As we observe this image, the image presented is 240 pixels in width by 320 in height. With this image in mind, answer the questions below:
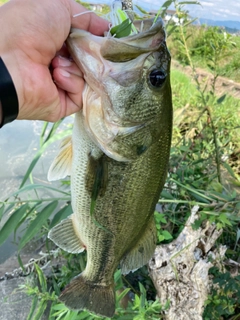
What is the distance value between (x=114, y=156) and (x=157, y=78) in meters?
0.30

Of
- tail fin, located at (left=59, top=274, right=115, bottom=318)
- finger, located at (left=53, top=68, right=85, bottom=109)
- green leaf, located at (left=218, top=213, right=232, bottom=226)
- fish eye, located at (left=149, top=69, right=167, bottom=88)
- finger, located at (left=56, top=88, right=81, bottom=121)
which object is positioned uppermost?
fish eye, located at (left=149, top=69, right=167, bottom=88)

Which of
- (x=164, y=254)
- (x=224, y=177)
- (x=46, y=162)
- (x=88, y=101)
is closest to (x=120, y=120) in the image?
(x=88, y=101)

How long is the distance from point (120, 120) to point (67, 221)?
54 cm

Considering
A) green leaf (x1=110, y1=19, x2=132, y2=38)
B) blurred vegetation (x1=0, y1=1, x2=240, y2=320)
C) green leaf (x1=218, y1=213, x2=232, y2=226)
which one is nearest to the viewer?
green leaf (x1=110, y1=19, x2=132, y2=38)

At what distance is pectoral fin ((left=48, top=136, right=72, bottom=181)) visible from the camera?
4.49 ft

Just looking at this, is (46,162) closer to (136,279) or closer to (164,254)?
(136,279)

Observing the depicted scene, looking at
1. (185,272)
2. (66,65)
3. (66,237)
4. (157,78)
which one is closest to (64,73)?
(66,65)

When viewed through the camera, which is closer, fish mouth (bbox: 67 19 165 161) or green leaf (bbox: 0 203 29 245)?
fish mouth (bbox: 67 19 165 161)

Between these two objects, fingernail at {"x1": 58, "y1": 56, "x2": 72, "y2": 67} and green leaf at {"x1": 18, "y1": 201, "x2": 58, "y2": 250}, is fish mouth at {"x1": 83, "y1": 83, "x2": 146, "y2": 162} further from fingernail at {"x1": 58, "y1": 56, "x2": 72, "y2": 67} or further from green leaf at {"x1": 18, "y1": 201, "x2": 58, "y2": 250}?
green leaf at {"x1": 18, "y1": 201, "x2": 58, "y2": 250}

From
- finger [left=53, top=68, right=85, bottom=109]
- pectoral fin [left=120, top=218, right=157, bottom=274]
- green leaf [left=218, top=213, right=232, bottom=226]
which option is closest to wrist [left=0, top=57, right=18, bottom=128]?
finger [left=53, top=68, right=85, bottom=109]

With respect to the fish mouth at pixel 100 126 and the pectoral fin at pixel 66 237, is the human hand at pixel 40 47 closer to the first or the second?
the fish mouth at pixel 100 126

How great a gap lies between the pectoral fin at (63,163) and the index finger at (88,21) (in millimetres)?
410

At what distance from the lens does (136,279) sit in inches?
90.4

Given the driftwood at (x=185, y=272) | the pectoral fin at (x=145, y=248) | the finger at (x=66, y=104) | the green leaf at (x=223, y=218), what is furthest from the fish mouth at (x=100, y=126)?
the driftwood at (x=185, y=272)
